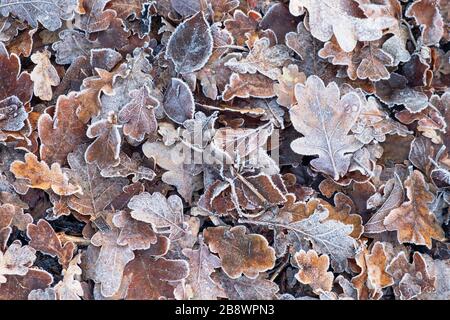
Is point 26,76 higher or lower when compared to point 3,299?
higher

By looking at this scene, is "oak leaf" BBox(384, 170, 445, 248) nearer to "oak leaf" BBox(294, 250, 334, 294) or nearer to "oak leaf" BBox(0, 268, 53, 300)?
"oak leaf" BBox(294, 250, 334, 294)

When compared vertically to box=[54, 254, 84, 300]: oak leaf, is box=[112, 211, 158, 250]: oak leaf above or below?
above

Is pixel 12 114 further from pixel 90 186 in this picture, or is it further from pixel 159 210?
pixel 159 210

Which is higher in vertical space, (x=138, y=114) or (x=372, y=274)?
(x=138, y=114)

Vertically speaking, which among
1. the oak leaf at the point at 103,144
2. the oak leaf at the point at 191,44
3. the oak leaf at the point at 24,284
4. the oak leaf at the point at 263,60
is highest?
the oak leaf at the point at 191,44

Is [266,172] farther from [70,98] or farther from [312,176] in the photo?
[70,98]

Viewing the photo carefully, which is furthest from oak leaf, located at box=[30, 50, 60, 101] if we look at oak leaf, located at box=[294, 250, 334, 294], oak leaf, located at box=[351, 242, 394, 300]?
oak leaf, located at box=[351, 242, 394, 300]

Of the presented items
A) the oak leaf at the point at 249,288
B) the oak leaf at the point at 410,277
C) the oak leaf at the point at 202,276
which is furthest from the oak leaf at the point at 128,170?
the oak leaf at the point at 410,277

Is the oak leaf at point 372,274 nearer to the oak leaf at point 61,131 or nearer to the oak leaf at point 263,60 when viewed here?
the oak leaf at point 263,60

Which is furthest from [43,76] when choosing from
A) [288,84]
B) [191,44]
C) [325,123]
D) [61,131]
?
[325,123]
